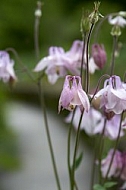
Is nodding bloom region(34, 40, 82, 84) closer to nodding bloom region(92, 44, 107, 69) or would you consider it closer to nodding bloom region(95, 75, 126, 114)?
nodding bloom region(92, 44, 107, 69)

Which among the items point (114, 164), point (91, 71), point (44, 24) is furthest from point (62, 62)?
point (44, 24)

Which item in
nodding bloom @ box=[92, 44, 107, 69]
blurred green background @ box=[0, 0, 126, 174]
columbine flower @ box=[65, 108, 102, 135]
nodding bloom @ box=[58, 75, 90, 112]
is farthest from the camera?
blurred green background @ box=[0, 0, 126, 174]

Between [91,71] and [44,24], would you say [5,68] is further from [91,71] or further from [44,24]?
[44,24]

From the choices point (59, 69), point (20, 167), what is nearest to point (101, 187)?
point (59, 69)

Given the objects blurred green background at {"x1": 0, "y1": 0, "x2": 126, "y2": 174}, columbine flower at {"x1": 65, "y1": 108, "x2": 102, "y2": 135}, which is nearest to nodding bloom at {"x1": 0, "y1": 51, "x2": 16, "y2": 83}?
columbine flower at {"x1": 65, "y1": 108, "x2": 102, "y2": 135}

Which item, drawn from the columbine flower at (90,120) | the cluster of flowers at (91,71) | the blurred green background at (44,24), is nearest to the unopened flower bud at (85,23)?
the cluster of flowers at (91,71)

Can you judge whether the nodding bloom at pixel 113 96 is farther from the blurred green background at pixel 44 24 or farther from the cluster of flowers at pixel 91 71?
the blurred green background at pixel 44 24
